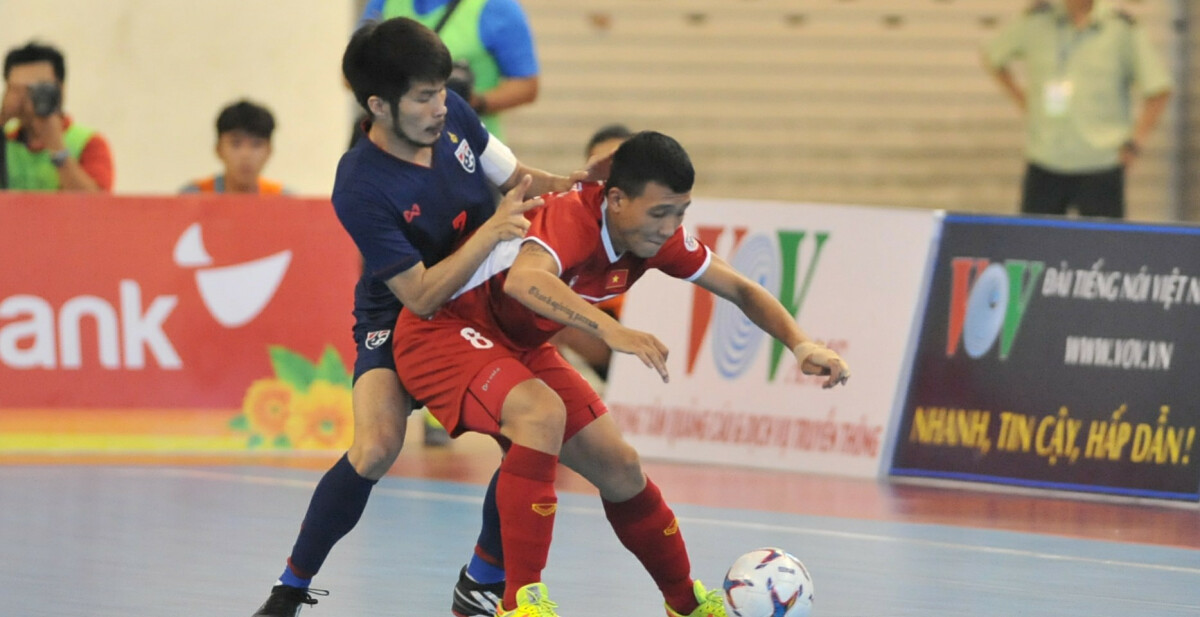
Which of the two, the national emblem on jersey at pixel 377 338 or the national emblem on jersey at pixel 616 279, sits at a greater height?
the national emblem on jersey at pixel 616 279

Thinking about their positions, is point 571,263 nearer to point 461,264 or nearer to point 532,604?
point 461,264

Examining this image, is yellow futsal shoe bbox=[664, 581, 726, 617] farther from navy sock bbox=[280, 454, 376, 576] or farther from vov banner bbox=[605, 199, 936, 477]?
vov banner bbox=[605, 199, 936, 477]

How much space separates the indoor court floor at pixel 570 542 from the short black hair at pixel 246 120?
6.49ft

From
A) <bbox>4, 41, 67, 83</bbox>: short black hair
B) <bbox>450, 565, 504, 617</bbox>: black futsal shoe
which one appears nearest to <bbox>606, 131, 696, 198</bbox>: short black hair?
<bbox>450, 565, 504, 617</bbox>: black futsal shoe

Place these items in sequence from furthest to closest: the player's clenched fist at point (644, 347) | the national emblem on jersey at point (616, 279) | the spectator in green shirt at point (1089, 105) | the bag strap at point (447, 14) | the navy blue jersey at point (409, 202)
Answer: the spectator in green shirt at point (1089, 105)
the bag strap at point (447, 14)
the national emblem on jersey at point (616, 279)
the navy blue jersey at point (409, 202)
the player's clenched fist at point (644, 347)

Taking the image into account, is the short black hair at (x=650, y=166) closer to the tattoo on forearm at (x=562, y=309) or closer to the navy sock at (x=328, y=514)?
the tattoo on forearm at (x=562, y=309)

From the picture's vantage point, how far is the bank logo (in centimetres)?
888

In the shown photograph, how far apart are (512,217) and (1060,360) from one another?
4.29m

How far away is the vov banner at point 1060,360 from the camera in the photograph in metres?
7.98

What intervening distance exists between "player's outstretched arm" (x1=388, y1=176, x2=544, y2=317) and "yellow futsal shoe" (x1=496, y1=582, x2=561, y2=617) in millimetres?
842

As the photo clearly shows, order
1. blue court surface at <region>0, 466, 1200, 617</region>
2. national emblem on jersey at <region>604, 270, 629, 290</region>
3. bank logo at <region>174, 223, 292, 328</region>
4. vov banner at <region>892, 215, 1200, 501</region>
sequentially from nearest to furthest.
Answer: national emblem on jersey at <region>604, 270, 629, 290</region>, blue court surface at <region>0, 466, 1200, 617</region>, vov banner at <region>892, 215, 1200, 501</region>, bank logo at <region>174, 223, 292, 328</region>

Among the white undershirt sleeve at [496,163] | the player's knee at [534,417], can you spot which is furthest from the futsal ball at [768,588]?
the white undershirt sleeve at [496,163]

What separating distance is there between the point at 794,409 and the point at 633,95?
18.2 feet

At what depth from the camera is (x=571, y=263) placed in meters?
4.77
